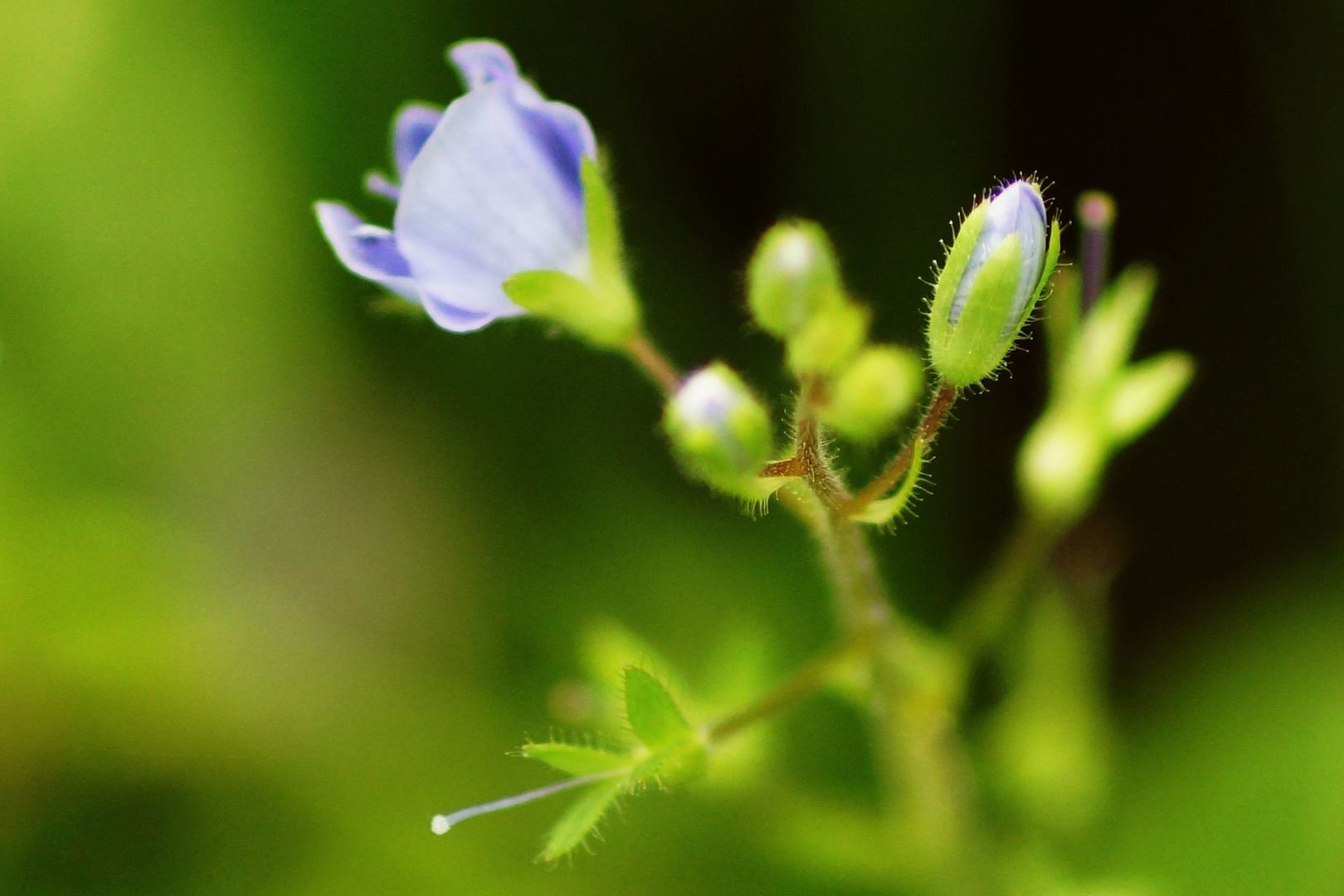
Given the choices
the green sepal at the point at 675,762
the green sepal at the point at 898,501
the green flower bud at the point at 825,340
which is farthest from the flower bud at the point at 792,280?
the green sepal at the point at 675,762

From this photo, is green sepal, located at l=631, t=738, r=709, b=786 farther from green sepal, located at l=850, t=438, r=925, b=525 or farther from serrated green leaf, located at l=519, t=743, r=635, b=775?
green sepal, located at l=850, t=438, r=925, b=525

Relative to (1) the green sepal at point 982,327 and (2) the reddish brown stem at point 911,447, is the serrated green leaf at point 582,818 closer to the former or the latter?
(2) the reddish brown stem at point 911,447

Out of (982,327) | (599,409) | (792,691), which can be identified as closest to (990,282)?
(982,327)

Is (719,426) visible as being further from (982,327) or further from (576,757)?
(576,757)

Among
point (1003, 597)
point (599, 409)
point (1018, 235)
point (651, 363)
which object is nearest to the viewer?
point (1018, 235)

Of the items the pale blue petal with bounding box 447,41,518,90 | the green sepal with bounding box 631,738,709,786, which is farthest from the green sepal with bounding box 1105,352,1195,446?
the pale blue petal with bounding box 447,41,518,90

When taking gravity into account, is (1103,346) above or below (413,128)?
below

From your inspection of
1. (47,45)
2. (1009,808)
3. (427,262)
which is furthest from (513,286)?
(47,45)

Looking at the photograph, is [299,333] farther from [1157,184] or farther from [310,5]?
[1157,184]
